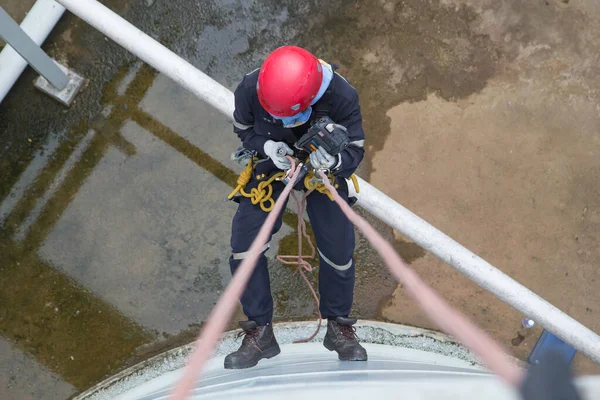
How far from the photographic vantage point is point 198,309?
9.81 feet

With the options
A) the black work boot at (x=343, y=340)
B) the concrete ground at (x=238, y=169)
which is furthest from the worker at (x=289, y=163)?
the concrete ground at (x=238, y=169)

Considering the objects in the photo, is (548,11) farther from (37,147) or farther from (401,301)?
(37,147)

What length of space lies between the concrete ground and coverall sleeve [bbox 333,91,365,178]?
942 millimetres

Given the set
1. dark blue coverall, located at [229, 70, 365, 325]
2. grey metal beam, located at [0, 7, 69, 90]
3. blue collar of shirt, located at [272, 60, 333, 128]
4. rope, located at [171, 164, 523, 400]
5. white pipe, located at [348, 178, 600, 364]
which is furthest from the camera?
grey metal beam, located at [0, 7, 69, 90]

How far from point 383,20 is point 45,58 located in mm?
1974

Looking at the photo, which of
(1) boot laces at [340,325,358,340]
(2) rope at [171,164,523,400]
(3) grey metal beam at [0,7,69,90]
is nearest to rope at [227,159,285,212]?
(1) boot laces at [340,325,358,340]

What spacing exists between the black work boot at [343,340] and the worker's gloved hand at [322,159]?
85 centimetres

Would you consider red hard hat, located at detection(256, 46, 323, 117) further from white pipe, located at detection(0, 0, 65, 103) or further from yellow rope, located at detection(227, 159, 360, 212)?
white pipe, located at detection(0, 0, 65, 103)

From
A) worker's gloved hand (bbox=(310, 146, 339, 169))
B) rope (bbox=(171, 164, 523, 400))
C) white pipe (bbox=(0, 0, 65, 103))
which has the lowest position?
→ rope (bbox=(171, 164, 523, 400))

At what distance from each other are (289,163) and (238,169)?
3.45 ft

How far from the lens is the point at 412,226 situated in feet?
8.39

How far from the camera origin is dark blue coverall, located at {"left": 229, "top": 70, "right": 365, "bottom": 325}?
7.01 feet

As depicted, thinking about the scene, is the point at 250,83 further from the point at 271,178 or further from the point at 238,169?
the point at 238,169

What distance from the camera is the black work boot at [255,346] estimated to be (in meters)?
2.34
